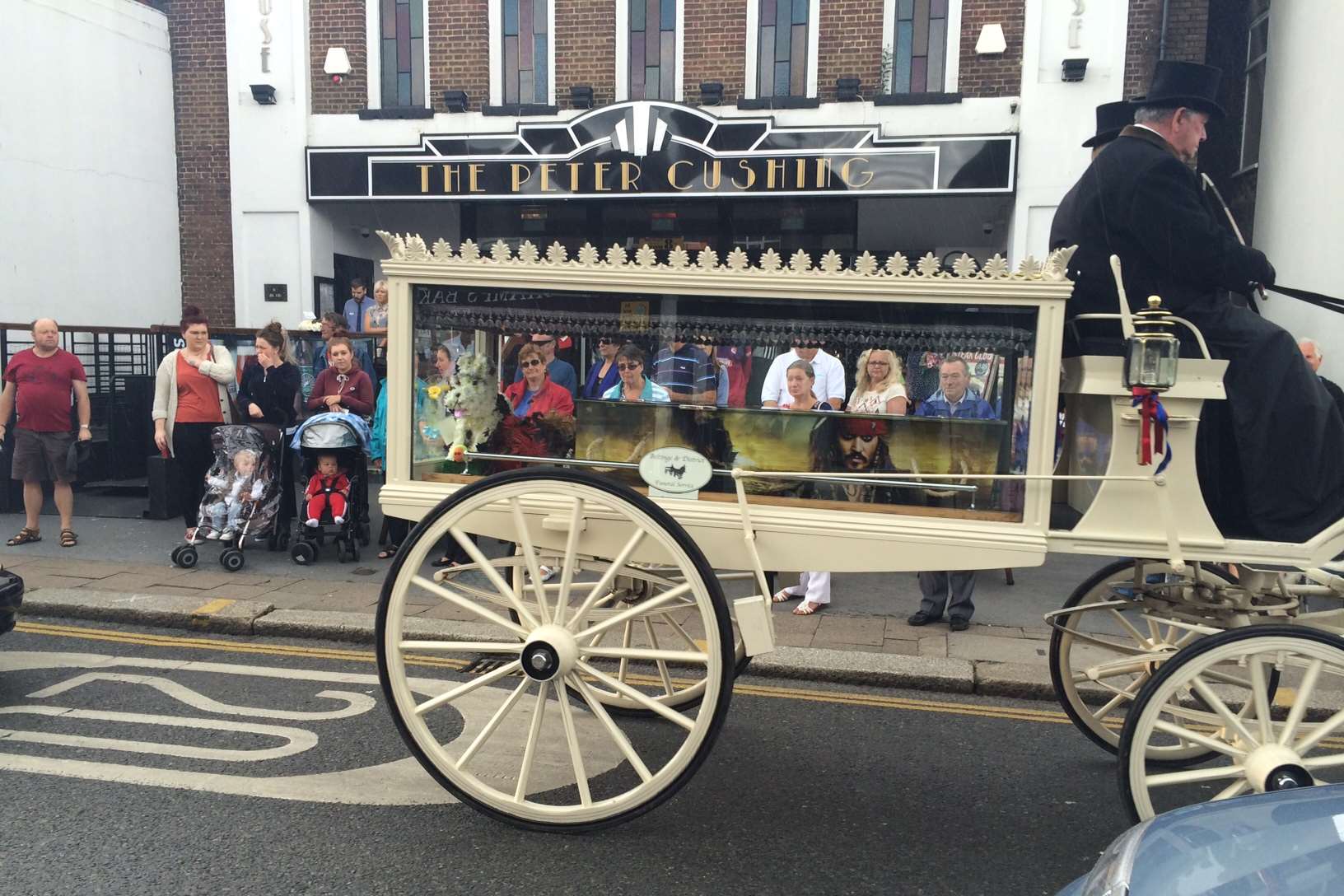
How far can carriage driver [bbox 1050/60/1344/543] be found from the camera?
3191 millimetres

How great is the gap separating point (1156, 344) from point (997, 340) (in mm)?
472

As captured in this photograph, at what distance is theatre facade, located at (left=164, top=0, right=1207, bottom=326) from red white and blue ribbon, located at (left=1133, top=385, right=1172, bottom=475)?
8892 millimetres

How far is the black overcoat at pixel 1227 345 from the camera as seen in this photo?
10.5ft

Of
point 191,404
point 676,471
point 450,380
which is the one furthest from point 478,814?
point 191,404

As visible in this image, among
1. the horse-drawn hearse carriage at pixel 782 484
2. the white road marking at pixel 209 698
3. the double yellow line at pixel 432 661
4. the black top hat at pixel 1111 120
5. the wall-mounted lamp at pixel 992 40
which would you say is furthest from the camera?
the wall-mounted lamp at pixel 992 40

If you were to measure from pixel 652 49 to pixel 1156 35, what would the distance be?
591cm

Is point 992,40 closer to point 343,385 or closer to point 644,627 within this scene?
point 343,385

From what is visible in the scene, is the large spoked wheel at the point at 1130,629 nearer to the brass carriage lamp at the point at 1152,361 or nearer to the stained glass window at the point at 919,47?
the brass carriage lamp at the point at 1152,361

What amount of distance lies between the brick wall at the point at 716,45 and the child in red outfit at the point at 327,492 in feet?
23.3

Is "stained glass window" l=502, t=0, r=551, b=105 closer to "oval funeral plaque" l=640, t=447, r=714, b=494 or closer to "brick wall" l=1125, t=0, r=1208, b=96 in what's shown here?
"brick wall" l=1125, t=0, r=1208, b=96

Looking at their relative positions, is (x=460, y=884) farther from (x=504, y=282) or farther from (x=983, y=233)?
(x=983, y=233)

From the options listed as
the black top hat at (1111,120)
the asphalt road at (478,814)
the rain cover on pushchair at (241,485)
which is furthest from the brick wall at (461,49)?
the black top hat at (1111,120)

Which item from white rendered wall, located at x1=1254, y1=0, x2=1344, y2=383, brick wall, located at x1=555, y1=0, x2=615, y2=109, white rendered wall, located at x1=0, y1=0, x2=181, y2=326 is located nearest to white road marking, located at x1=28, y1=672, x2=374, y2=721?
white rendered wall, located at x1=1254, y1=0, x2=1344, y2=383

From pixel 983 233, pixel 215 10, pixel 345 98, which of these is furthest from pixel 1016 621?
pixel 215 10
